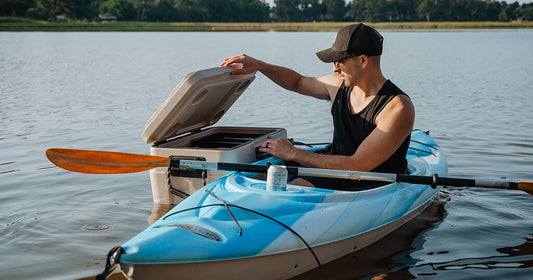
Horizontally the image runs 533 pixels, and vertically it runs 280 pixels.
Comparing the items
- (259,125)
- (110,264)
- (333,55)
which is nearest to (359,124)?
(333,55)

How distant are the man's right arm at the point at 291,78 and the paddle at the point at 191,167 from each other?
1.07m

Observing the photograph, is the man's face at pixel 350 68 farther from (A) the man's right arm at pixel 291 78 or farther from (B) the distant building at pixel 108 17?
(B) the distant building at pixel 108 17

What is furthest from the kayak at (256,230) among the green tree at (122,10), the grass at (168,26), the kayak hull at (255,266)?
the green tree at (122,10)

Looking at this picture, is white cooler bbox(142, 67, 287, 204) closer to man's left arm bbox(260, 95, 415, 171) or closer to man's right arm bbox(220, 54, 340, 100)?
man's right arm bbox(220, 54, 340, 100)

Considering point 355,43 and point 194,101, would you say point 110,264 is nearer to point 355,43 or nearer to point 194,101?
point 194,101

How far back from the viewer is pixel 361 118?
3820 millimetres

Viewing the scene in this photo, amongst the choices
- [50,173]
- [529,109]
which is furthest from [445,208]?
[529,109]

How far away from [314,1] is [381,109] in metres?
130

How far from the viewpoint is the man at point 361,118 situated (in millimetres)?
3654

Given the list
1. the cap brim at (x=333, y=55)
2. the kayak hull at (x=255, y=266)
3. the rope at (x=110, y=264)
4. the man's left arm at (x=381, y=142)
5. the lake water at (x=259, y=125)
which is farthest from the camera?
the lake water at (x=259, y=125)

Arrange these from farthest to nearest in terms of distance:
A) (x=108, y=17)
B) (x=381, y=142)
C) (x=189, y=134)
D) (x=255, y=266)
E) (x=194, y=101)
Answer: (x=108, y=17) < (x=189, y=134) < (x=194, y=101) < (x=381, y=142) < (x=255, y=266)

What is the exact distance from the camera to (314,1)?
12888 centimetres

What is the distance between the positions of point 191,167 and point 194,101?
0.74 m

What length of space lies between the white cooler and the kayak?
273mm
